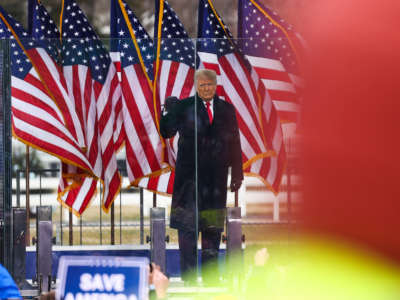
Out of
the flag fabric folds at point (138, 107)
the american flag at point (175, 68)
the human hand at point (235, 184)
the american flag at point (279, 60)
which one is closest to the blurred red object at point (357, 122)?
the american flag at point (279, 60)

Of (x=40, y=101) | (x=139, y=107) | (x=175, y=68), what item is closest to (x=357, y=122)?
(x=175, y=68)

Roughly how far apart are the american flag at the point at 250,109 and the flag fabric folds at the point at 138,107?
1.27 ft

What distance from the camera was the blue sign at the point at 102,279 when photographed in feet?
9.29

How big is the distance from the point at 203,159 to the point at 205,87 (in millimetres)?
471

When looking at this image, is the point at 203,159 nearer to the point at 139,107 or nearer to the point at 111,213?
the point at 139,107

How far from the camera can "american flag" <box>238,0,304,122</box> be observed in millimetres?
4039

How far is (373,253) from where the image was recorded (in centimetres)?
377

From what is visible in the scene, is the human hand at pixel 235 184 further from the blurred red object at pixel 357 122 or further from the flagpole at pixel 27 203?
the flagpole at pixel 27 203

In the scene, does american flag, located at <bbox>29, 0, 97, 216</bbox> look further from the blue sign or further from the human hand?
the blue sign

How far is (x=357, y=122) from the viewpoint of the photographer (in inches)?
153

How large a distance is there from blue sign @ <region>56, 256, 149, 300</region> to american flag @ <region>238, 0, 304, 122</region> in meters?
1.63

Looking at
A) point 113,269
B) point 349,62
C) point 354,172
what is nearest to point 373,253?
point 354,172

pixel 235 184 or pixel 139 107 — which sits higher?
pixel 139 107

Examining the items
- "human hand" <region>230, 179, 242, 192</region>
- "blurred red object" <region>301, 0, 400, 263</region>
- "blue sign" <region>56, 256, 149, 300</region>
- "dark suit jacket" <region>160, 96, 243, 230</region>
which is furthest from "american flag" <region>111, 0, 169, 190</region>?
"blue sign" <region>56, 256, 149, 300</region>
